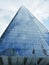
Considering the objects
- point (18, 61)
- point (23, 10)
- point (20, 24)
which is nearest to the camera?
point (18, 61)

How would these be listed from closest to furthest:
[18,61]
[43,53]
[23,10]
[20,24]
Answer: [18,61], [43,53], [20,24], [23,10]

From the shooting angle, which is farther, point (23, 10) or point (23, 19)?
point (23, 10)

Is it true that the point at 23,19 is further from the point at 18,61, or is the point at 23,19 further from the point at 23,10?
the point at 18,61

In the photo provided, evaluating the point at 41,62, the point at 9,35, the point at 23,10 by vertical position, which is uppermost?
the point at 23,10

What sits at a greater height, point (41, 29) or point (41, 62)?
point (41, 29)

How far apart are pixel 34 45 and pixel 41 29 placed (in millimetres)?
7083

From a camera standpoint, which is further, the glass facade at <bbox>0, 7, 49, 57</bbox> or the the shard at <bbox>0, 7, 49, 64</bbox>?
the glass facade at <bbox>0, 7, 49, 57</bbox>

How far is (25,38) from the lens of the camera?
1997 inches

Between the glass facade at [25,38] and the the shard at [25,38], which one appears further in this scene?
the glass facade at [25,38]

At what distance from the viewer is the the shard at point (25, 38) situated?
154ft

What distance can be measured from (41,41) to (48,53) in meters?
4.47

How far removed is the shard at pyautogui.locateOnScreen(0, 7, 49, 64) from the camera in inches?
1852

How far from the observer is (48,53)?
155 feet

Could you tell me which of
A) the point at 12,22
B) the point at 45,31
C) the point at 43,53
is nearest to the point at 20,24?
the point at 12,22
